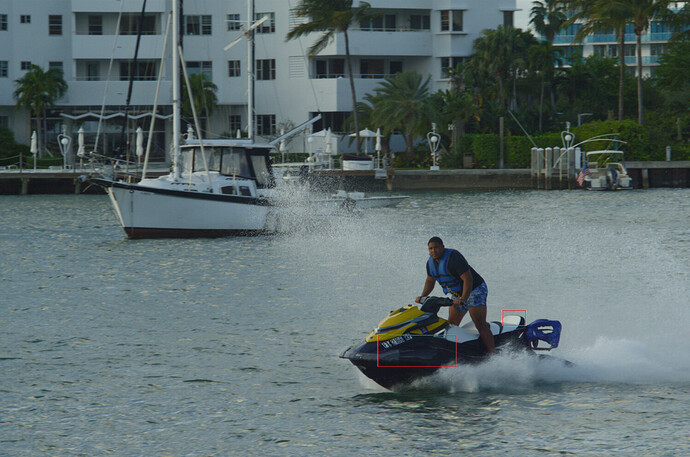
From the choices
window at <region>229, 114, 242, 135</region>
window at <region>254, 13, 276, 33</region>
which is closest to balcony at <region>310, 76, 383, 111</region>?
window at <region>254, 13, 276, 33</region>

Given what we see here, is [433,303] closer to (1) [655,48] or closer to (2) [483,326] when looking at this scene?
(2) [483,326]

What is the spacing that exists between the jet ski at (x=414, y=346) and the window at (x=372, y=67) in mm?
61871

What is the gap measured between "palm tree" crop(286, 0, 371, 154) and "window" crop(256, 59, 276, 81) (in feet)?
18.2

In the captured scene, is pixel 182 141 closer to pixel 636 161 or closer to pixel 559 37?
pixel 636 161

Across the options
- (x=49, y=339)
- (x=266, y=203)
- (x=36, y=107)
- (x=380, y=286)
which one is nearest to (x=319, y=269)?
(x=380, y=286)

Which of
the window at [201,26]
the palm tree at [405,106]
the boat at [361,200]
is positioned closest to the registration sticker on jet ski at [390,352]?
the boat at [361,200]

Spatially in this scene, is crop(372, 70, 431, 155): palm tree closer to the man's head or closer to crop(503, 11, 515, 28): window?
crop(503, 11, 515, 28): window

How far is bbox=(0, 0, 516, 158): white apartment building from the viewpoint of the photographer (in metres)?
71.1

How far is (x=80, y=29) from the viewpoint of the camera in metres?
71.9

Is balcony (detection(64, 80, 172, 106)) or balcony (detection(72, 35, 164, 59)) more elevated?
balcony (detection(72, 35, 164, 59))

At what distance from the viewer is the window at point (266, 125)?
71938 mm

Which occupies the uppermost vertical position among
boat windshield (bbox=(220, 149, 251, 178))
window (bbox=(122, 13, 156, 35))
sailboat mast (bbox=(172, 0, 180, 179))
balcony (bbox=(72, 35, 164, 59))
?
window (bbox=(122, 13, 156, 35))

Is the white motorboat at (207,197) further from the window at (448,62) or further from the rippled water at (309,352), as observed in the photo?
the window at (448,62)

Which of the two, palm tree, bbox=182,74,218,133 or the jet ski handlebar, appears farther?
palm tree, bbox=182,74,218,133
